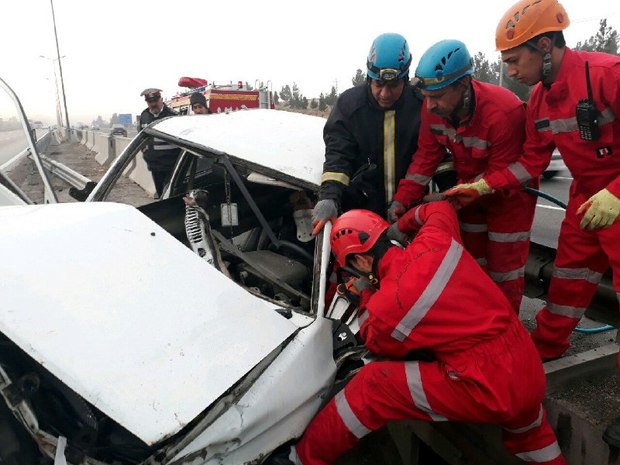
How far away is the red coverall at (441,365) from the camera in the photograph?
184 cm

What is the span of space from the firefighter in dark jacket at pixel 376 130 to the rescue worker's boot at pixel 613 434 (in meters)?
1.51

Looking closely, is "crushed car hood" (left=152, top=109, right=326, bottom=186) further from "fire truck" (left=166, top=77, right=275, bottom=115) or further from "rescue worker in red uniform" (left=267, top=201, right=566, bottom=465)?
"fire truck" (left=166, top=77, right=275, bottom=115)

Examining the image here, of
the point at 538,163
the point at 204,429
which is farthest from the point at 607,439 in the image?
the point at 204,429

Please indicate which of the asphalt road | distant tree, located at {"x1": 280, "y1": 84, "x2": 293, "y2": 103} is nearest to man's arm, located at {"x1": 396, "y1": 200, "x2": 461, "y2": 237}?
the asphalt road

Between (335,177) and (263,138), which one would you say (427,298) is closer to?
(335,177)

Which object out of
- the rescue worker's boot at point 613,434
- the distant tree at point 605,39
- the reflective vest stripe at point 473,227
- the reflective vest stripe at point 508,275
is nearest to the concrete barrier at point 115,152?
the reflective vest stripe at point 473,227

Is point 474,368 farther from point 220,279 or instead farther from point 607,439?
point 220,279

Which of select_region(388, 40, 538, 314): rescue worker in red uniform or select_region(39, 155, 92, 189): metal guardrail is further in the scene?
select_region(39, 155, 92, 189): metal guardrail

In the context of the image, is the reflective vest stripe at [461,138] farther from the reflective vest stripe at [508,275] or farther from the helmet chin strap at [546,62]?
the reflective vest stripe at [508,275]

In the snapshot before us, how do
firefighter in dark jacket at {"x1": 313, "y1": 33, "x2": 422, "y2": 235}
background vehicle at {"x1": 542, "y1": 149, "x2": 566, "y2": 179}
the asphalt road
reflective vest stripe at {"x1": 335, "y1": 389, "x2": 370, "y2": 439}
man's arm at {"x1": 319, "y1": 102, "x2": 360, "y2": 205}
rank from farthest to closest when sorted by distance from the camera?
background vehicle at {"x1": 542, "y1": 149, "x2": 566, "y2": 179} < the asphalt road < firefighter in dark jacket at {"x1": 313, "y1": 33, "x2": 422, "y2": 235} < man's arm at {"x1": 319, "y1": 102, "x2": 360, "y2": 205} < reflective vest stripe at {"x1": 335, "y1": 389, "x2": 370, "y2": 439}

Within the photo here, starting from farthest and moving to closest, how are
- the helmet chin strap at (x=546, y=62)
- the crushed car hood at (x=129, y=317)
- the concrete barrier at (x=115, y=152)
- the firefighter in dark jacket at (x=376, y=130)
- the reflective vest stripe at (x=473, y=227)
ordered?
1. the concrete barrier at (x=115, y=152)
2. the reflective vest stripe at (x=473, y=227)
3. the firefighter in dark jacket at (x=376, y=130)
4. the helmet chin strap at (x=546, y=62)
5. the crushed car hood at (x=129, y=317)

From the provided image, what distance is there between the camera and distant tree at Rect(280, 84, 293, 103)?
5253 cm

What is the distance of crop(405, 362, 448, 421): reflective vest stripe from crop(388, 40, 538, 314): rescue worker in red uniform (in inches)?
43.1

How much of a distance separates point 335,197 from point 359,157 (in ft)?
1.76
